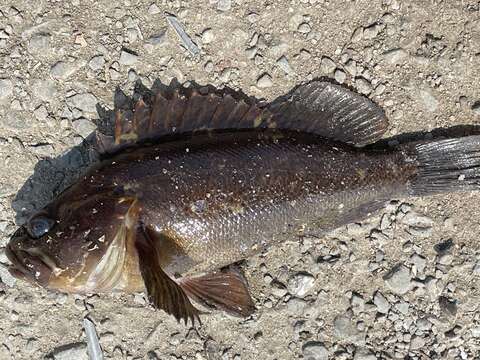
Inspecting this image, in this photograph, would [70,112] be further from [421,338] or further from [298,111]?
[421,338]

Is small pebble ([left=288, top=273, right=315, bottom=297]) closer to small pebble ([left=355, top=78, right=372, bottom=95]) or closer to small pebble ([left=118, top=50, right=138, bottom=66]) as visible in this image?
small pebble ([left=355, top=78, right=372, bottom=95])

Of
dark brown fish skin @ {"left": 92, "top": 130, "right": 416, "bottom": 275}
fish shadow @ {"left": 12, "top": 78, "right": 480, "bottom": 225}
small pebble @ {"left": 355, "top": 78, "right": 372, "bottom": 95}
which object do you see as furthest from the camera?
small pebble @ {"left": 355, "top": 78, "right": 372, "bottom": 95}

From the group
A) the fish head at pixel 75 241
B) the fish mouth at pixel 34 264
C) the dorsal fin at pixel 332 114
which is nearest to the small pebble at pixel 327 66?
the dorsal fin at pixel 332 114

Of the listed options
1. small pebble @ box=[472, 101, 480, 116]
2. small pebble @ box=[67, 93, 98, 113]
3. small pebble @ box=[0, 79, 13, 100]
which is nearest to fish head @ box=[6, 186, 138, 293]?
small pebble @ box=[67, 93, 98, 113]

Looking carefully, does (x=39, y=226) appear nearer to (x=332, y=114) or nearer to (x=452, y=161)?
(x=332, y=114)

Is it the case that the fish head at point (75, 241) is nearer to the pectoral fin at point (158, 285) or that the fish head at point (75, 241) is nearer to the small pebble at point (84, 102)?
the pectoral fin at point (158, 285)

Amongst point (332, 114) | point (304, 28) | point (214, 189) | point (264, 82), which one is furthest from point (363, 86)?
point (214, 189)
